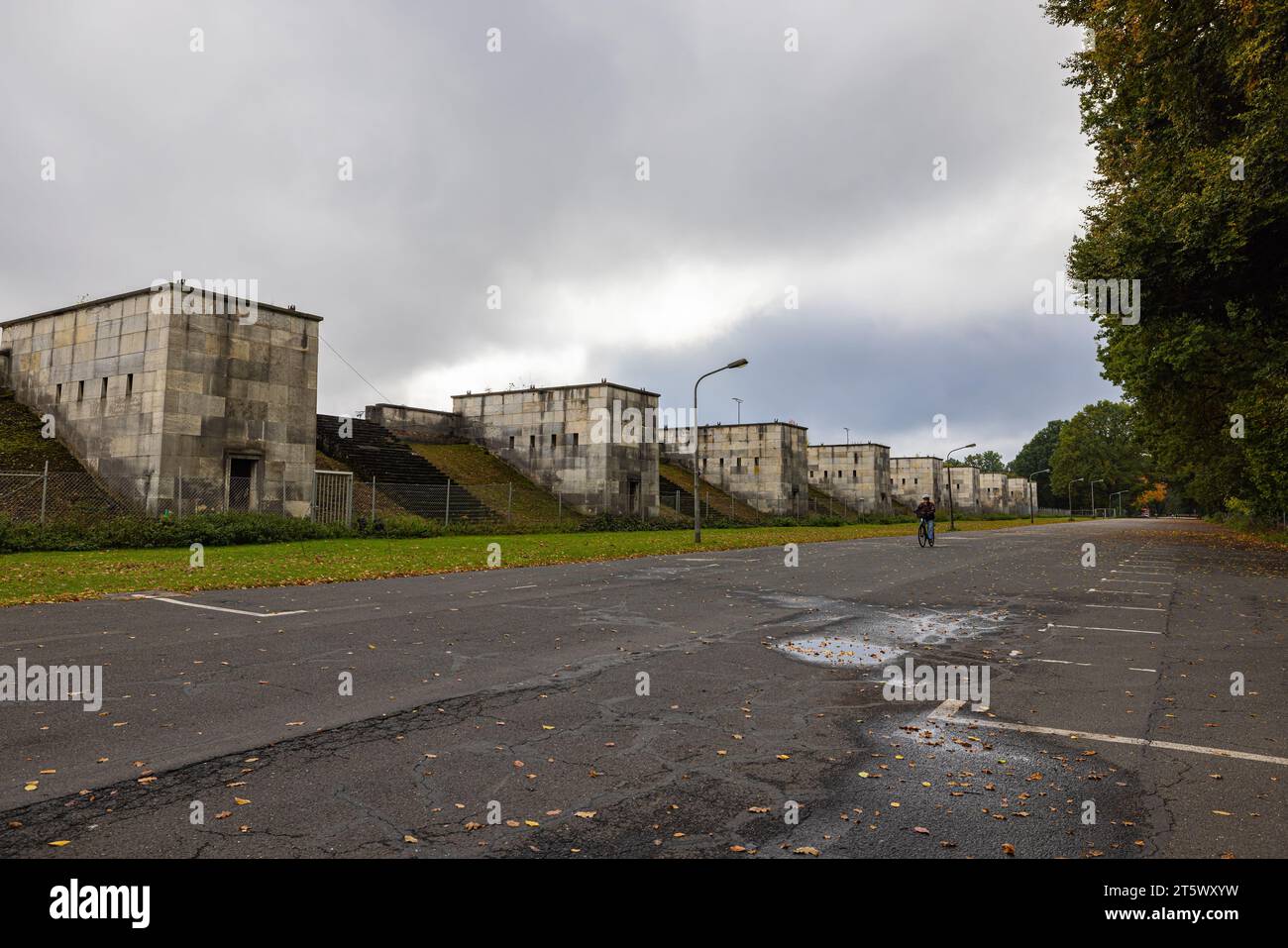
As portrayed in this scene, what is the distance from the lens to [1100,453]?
12975 centimetres

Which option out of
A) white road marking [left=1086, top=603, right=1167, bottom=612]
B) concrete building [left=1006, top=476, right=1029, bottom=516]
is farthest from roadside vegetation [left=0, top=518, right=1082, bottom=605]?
concrete building [left=1006, top=476, right=1029, bottom=516]

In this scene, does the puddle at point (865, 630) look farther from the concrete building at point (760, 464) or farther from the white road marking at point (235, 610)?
the concrete building at point (760, 464)

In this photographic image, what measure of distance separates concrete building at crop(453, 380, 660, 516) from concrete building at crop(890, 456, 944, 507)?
54.0 meters

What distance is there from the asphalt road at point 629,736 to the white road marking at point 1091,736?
0.10ft

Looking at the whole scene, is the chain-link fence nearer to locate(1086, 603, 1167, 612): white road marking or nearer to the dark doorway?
the dark doorway

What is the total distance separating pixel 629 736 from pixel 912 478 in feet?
293

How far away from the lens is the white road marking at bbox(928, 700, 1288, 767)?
4.67m

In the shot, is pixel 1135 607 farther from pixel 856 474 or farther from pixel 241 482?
pixel 856 474

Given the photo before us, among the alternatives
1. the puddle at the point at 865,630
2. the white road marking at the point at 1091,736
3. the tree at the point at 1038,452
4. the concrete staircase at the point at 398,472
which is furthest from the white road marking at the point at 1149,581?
the tree at the point at 1038,452

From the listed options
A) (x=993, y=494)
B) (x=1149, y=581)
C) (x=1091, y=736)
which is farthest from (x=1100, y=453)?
(x=1091, y=736)

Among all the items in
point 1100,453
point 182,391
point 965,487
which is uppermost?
point 1100,453

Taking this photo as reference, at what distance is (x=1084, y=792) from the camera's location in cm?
403

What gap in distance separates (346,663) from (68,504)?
19.5m

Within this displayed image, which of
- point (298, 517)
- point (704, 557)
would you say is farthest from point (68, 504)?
point (704, 557)
